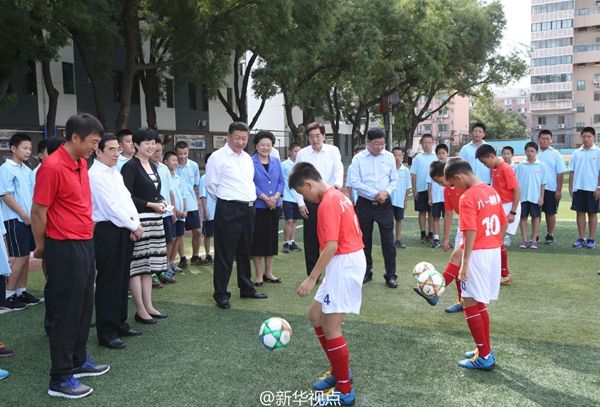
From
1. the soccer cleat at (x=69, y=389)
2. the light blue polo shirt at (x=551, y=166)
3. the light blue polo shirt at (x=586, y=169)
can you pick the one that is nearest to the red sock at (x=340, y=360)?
the soccer cleat at (x=69, y=389)

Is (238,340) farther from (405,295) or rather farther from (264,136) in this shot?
(264,136)

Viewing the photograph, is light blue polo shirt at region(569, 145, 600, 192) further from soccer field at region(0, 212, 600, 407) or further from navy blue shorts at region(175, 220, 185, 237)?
navy blue shorts at region(175, 220, 185, 237)

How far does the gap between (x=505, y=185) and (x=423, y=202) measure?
304 cm

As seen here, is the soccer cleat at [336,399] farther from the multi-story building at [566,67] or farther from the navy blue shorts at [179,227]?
the multi-story building at [566,67]

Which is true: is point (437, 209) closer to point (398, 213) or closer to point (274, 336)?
point (398, 213)

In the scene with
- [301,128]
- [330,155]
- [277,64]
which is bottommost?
[330,155]

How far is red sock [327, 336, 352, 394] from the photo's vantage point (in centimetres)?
344

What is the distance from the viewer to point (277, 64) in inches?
744

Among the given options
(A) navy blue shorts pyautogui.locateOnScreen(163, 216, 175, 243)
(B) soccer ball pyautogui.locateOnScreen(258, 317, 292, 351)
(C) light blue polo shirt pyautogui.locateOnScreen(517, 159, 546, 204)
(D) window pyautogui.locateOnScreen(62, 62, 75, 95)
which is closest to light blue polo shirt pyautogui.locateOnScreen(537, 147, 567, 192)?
(C) light blue polo shirt pyautogui.locateOnScreen(517, 159, 546, 204)

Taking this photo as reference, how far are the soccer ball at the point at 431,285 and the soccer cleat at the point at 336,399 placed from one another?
46.1 inches

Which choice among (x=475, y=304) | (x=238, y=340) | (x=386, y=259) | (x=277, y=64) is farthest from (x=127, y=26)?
(x=475, y=304)

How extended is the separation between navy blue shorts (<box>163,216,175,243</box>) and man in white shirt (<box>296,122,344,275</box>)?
6.14 feet

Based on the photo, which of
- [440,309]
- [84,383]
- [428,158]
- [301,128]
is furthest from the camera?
[301,128]

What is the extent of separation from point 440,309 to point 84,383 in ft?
11.8
